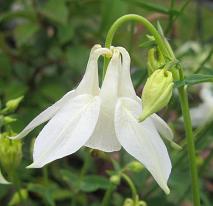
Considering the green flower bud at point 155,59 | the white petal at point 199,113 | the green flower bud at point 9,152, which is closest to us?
the green flower bud at point 155,59

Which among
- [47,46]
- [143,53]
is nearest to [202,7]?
[143,53]

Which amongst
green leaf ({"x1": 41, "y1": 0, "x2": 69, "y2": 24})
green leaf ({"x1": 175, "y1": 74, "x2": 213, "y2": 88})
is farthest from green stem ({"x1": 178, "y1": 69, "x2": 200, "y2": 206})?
green leaf ({"x1": 41, "y1": 0, "x2": 69, "y2": 24})

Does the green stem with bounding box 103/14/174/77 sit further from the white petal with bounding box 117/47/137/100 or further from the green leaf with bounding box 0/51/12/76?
the green leaf with bounding box 0/51/12/76

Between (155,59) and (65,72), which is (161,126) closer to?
(155,59)

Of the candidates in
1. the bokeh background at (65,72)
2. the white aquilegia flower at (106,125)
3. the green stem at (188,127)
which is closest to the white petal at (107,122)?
the white aquilegia flower at (106,125)

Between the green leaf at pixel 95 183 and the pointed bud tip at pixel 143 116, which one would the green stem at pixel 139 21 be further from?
the green leaf at pixel 95 183
